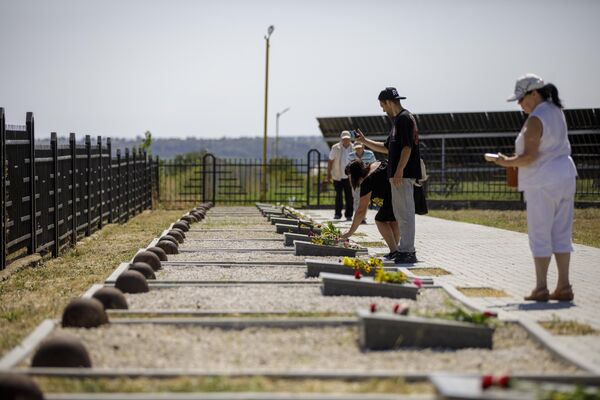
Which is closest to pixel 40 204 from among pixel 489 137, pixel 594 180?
pixel 594 180

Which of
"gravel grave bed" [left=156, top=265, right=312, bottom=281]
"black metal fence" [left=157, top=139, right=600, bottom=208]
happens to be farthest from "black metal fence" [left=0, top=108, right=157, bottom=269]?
"black metal fence" [left=157, top=139, right=600, bottom=208]

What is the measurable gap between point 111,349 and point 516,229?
46.7 feet

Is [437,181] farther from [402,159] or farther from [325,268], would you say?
[325,268]

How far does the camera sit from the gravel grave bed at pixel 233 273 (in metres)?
10.5

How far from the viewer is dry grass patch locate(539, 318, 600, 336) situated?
280 inches

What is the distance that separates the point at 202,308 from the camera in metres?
8.26

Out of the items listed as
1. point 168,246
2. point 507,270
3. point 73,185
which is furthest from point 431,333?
point 73,185

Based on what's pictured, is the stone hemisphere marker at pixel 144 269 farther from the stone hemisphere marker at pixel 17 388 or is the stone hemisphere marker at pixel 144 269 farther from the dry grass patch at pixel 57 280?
the stone hemisphere marker at pixel 17 388

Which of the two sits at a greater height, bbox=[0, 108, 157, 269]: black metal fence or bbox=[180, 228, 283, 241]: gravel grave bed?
bbox=[0, 108, 157, 269]: black metal fence

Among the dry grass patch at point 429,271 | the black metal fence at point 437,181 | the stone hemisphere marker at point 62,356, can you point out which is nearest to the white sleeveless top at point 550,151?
the dry grass patch at point 429,271

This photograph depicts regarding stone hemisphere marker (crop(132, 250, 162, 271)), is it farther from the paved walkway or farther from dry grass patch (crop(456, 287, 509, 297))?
dry grass patch (crop(456, 287, 509, 297))

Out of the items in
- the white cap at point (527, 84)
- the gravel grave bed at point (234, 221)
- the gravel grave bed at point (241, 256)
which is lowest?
the gravel grave bed at point (234, 221)

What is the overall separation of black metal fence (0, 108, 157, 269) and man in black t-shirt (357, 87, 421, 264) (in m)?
4.49

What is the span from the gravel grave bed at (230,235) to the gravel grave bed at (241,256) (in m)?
2.17
